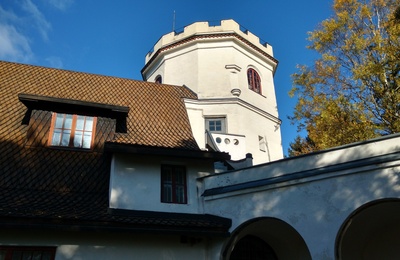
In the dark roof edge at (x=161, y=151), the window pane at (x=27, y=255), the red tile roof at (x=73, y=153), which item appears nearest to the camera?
the window pane at (x=27, y=255)

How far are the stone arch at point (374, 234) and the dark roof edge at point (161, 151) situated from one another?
13.3 feet

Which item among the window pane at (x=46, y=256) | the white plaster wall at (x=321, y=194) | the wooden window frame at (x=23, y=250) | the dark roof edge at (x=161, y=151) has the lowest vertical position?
the window pane at (x=46, y=256)

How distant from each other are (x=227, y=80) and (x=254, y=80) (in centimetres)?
205

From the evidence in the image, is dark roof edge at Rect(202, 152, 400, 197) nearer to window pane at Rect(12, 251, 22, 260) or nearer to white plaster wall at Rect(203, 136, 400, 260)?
white plaster wall at Rect(203, 136, 400, 260)

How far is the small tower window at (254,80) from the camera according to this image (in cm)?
1919

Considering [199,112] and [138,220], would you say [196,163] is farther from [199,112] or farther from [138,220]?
[199,112]

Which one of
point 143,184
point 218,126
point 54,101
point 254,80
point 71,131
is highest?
point 254,80

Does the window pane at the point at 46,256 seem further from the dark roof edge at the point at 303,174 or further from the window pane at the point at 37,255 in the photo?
the dark roof edge at the point at 303,174

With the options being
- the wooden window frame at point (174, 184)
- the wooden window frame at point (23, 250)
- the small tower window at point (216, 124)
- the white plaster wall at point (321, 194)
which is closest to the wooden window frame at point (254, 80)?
the small tower window at point (216, 124)

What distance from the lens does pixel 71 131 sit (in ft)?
37.3

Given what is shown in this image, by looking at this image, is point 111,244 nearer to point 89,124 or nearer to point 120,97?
point 89,124

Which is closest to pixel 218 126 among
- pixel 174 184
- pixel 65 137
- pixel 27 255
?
pixel 174 184

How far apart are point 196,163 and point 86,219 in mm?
3902

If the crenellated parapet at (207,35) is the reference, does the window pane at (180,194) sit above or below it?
below
